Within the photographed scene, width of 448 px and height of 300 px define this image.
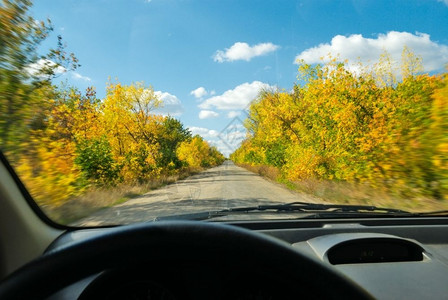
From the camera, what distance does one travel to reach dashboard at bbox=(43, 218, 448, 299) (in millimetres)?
1128

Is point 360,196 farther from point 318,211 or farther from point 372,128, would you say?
point 318,211

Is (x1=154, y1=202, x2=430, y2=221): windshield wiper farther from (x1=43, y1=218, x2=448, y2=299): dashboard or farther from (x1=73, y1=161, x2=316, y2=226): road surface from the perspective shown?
(x1=73, y1=161, x2=316, y2=226): road surface

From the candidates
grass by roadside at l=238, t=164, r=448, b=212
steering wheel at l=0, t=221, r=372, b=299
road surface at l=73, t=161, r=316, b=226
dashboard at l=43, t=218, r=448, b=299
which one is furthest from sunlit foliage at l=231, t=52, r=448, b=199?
steering wheel at l=0, t=221, r=372, b=299

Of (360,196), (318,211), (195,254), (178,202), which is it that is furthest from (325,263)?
(360,196)

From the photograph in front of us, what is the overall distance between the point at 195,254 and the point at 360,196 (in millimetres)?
10793

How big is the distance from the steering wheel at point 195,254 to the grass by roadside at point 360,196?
6.93 metres

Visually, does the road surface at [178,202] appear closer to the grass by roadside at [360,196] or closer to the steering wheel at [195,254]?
the grass by roadside at [360,196]

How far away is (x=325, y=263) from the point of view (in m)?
0.98

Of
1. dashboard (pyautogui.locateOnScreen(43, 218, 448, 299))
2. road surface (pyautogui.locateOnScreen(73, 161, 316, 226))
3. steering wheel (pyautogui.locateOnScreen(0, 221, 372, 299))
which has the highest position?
steering wheel (pyautogui.locateOnScreen(0, 221, 372, 299))

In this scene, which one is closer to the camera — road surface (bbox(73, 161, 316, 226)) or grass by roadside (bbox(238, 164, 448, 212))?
road surface (bbox(73, 161, 316, 226))

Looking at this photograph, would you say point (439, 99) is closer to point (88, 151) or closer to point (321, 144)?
point (88, 151)

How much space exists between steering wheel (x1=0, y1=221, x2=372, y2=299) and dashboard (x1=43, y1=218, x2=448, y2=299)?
34mm

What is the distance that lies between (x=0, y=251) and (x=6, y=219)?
202mm

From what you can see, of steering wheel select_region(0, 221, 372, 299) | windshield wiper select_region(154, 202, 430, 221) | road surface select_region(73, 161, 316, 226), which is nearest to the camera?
steering wheel select_region(0, 221, 372, 299)
